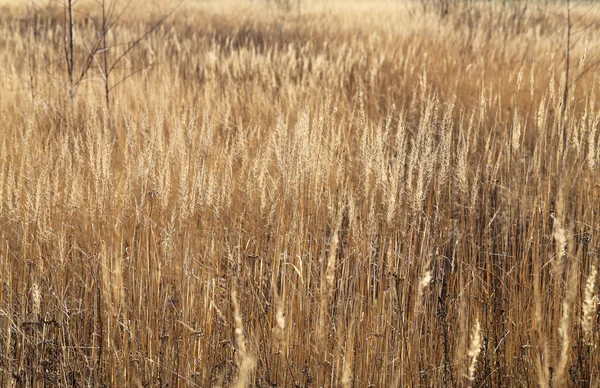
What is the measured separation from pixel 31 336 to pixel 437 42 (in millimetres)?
6133

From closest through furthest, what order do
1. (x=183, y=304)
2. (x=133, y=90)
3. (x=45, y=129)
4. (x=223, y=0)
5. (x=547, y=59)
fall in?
(x=183, y=304) → (x=45, y=129) → (x=133, y=90) → (x=547, y=59) → (x=223, y=0)

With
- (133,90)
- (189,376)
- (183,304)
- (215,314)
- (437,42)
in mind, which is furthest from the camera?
(437,42)

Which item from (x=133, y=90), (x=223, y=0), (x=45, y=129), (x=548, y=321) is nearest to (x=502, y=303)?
(x=548, y=321)

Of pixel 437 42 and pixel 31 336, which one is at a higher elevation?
pixel 437 42

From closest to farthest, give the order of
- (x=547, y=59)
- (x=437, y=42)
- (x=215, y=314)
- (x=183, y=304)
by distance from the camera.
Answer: (x=183, y=304) < (x=215, y=314) < (x=547, y=59) < (x=437, y=42)

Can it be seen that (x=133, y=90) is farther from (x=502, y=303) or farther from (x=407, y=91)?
(x=502, y=303)

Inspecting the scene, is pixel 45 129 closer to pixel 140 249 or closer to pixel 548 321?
pixel 140 249

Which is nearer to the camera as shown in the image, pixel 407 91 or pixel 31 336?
pixel 31 336

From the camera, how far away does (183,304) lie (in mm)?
1863

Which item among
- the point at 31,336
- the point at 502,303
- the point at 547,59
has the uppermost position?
the point at 547,59

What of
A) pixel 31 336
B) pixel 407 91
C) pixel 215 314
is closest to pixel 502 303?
pixel 215 314

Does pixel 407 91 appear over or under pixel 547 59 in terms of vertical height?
under

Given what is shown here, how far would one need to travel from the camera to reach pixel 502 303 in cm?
209

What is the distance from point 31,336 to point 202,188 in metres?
0.74
